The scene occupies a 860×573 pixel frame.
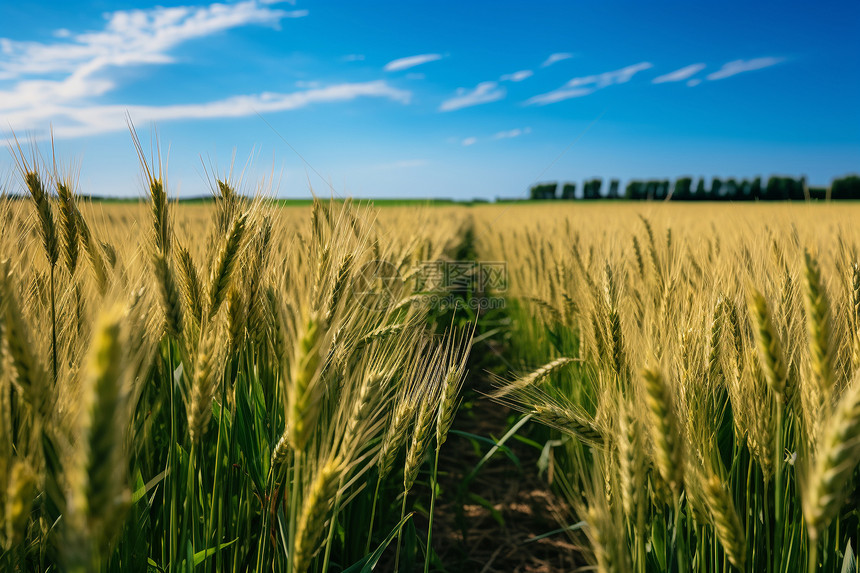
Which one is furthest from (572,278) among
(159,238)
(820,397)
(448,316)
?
(159,238)

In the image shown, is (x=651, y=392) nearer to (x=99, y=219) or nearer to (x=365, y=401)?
(x=365, y=401)

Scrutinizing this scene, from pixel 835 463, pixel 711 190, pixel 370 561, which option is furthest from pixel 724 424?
pixel 711 190

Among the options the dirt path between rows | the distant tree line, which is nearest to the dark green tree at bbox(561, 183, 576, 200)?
the distant tree line

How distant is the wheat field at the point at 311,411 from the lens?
0.75 metres

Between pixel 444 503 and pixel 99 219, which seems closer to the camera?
pixel 99 219

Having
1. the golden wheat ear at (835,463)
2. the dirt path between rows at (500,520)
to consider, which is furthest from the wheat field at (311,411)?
the dirt path between rows at (500,520)

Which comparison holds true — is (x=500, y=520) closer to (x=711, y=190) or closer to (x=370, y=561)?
(x=370, y=561)

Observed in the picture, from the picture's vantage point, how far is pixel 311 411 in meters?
0.74

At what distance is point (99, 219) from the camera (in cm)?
205

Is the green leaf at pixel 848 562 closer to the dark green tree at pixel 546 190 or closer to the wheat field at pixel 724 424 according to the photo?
the wheat field at pixel 724 424

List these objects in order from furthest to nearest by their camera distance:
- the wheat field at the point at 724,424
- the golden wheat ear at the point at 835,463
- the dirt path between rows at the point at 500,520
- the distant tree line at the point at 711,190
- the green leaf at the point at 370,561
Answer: the distant tree line at the point at 711,190 → the dirt path between rows at the point at 500,520 → the green leaf at the point at 370,561 → the wheat field at the point at 724,424 → the golden wheat ear at the point at 835,463

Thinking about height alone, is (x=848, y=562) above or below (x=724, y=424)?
below

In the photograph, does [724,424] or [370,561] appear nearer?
[370,561]

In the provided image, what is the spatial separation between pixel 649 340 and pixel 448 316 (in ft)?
9.09
